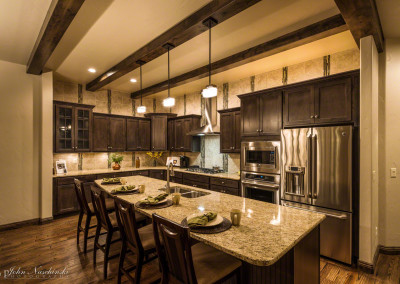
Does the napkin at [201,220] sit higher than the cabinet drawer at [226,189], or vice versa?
the napkin at [201,220]

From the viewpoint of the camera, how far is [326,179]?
111 inches

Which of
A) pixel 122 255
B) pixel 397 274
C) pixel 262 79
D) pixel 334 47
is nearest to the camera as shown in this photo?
pixel 122 255

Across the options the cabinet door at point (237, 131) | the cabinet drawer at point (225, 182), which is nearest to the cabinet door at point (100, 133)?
the cabinet drawer at point (225, 182)

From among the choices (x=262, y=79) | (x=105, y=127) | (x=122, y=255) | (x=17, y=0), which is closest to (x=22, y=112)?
(x=105, y=127)

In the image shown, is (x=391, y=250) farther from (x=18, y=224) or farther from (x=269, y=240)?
(x=18, y=224)

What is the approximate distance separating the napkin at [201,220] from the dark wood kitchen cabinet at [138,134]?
176 inches

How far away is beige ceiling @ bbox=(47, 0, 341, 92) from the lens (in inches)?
89.5

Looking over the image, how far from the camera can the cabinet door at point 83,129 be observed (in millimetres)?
4777

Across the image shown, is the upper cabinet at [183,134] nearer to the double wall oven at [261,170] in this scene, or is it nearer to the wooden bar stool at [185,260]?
the double wall oven at [261,170]

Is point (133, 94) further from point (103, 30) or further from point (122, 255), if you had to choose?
point (122, 255)

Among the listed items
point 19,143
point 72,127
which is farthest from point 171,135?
point 19,143

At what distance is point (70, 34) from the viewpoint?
9.34 feet

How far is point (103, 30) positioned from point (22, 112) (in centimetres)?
254

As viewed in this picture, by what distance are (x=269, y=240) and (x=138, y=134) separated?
5.02 m
